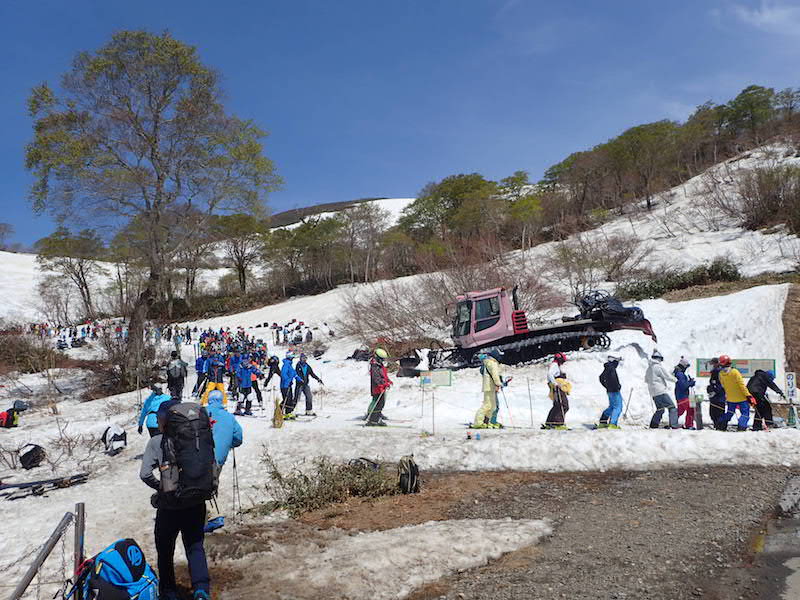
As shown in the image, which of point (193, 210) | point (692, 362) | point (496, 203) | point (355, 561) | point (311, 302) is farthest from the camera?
point (496, 203)

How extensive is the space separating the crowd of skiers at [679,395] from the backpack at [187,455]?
666 cm

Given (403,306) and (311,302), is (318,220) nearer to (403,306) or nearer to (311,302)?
(311,302)

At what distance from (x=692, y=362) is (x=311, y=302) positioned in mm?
32125

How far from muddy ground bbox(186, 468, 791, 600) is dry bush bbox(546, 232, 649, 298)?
19386mm

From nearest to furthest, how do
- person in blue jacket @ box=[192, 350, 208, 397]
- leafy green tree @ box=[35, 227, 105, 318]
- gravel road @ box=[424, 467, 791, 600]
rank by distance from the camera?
gravel road @ box=[424, 467, 791, 600] → person in blue jacket @ box=[192, 350, 208, 397] → leafy green tree @ box=[35, 227, 105, 318]

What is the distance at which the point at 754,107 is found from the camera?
5062 centimetres

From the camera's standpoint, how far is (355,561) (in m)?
4.61

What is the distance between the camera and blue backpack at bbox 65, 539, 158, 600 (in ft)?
11.0

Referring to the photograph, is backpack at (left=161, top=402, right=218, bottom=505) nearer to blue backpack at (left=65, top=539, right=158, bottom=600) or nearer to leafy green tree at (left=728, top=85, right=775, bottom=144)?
blue backpack at (left=65, top=539, right=158, bottom=600)

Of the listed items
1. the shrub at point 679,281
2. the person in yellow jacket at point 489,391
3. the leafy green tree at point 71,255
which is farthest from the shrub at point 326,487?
the leafy green tree at point 71,255

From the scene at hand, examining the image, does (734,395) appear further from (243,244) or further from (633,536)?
(243,244)

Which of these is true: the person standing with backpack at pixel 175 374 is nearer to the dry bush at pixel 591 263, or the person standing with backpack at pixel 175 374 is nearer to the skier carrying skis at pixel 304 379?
the skier carrying skis at pixel 304 379

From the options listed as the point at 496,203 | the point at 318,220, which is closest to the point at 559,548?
the point at 496,203

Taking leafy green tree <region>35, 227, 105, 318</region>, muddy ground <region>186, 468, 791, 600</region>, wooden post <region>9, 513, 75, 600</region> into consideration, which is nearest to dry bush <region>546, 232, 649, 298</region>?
muddy ground <region>186, 468, 791, 600</region>
